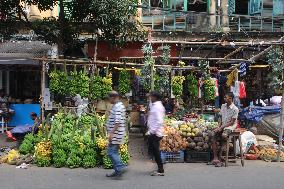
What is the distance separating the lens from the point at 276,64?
11305 mm

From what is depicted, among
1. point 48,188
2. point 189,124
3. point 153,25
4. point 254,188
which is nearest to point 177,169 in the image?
point 189,124

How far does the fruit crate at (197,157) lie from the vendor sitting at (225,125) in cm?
29

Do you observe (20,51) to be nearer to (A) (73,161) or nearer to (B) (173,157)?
(A) (73,161)

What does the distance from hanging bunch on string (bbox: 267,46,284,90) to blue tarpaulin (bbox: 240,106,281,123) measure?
9.95 ft

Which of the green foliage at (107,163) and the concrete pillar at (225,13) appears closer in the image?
the green foliage at (107,163)

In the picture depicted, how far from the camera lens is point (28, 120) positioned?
16016mm

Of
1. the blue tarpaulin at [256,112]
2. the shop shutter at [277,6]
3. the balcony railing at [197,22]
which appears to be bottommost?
the blue tarpaulin at [256,112]

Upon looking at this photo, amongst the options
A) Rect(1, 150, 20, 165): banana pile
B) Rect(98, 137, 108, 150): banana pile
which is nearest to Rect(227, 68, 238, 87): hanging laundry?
Rect(98, 137, 108, 150): banana pile

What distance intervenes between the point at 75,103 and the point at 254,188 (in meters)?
6.24

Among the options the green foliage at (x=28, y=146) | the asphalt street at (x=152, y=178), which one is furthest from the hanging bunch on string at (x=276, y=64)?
the green foliage at (x=28, y=146)

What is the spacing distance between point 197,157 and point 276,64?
2864 millimetres

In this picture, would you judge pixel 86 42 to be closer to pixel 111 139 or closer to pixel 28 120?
pixel 28 120

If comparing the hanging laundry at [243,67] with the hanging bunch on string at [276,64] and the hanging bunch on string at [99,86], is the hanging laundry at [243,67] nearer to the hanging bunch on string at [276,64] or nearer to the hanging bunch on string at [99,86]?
the hanging bunch on string at [276,64]

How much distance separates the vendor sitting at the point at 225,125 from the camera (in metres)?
10.2
